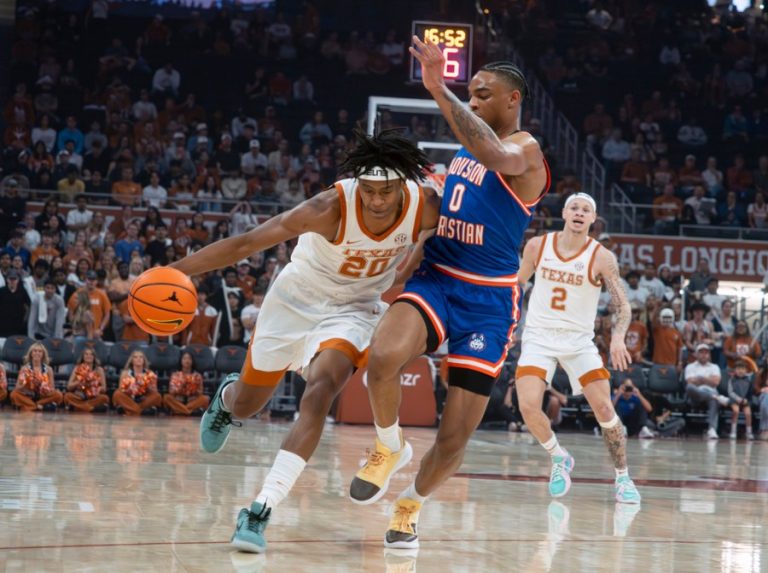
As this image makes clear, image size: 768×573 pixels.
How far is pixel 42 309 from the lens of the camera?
575 inches

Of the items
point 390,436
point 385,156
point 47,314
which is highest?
point 385,156

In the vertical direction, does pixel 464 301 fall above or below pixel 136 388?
above

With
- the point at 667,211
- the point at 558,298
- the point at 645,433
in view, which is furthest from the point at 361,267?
the point at 667,211

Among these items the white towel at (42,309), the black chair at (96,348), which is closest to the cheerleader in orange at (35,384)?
the black chair at (96,348)

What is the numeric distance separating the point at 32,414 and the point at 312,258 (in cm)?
862

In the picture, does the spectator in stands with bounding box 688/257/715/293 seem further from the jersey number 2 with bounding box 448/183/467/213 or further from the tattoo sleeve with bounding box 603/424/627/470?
the jersey number 2 with bounding box 448/183/467/213

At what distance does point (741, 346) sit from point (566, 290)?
9.10m

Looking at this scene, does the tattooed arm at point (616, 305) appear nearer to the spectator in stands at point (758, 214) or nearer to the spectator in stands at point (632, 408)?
the spectator in stands at point (632, 408)

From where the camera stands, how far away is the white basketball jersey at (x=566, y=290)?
844cm

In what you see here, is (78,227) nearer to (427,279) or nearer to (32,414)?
(32,414)

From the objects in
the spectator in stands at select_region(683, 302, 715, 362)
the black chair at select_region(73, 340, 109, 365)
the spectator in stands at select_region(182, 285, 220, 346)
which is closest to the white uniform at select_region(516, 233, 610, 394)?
the spectator in stands at select_region(182, 285, 220, 346)

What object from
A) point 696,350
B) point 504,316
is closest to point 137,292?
point 504,316

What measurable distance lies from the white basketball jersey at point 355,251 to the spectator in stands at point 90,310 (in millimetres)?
9695

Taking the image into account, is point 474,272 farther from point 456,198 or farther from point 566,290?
point 566,290
